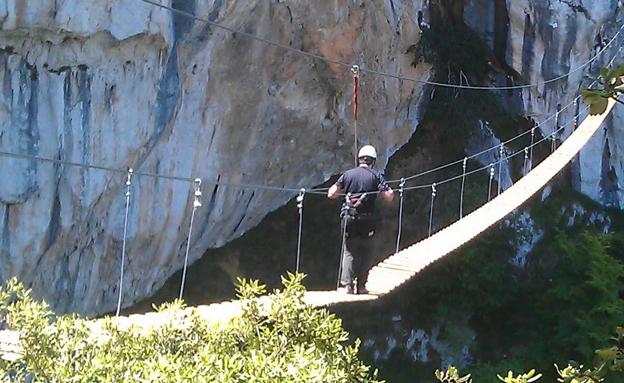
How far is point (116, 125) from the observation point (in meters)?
4.27

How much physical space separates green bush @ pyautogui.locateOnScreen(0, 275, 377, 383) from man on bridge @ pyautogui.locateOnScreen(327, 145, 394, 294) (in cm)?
165

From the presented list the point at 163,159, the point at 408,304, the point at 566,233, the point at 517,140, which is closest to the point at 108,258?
the point at 163,159

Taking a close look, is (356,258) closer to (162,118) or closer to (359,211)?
(359,211)

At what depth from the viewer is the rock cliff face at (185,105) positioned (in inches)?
151

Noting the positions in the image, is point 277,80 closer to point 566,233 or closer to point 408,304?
point 408,304

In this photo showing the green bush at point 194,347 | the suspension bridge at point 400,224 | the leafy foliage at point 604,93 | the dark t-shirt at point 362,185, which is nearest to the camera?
the leafy foliage at point 604,93

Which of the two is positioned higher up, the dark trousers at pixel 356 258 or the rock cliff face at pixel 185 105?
the rock cliff face at pixel 185 105

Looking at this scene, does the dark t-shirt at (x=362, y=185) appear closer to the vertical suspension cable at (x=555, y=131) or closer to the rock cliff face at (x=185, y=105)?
the rock cliff face at (x=185, y=105)

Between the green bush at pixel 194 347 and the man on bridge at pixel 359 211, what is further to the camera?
the man on bridge at pixel 359 211

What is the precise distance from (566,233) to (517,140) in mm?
1317

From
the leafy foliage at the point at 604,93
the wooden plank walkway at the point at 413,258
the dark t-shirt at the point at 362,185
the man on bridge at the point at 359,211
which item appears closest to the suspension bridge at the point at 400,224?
the wooden plank walkway at the point at 413,258

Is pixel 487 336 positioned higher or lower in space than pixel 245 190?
lower

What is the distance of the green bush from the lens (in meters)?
1.38

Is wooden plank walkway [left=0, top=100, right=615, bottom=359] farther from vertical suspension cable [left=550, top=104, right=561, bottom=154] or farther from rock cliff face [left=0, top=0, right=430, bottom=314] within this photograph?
vertical suspension cable [left=550, top=104, right=561, bottom=154]
